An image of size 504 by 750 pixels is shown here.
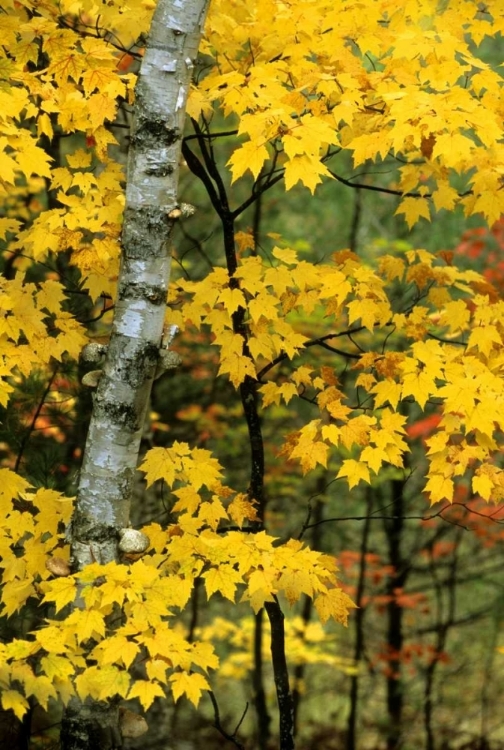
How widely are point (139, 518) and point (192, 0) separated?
3827 mm

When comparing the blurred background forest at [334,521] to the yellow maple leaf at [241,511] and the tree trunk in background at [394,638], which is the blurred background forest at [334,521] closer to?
the tree trunk in background at [394,638]

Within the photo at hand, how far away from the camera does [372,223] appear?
984cm

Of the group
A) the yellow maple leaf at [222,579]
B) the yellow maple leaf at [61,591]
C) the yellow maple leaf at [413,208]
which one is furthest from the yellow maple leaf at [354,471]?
the yellow maple leaf at [413,208]

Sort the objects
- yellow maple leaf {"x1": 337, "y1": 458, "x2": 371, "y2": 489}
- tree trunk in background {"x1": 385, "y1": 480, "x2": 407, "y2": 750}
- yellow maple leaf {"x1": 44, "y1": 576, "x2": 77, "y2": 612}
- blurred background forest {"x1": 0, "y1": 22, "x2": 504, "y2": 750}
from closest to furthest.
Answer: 1. yellow maple leaf {"x1": 44, "y1": 576, "x2": 77, "y2": 612}
2. yellow maple leaf {"x1": 337, "y1": 458, "x2": 371, "y2": 489}
3. blurred background forest {"x1": 0, "y1": 22, "x2": 504, "y2": 750}
4. tree trunk in background {"x1": 385, "y1": 480, "x2": 407, "y2": 750}

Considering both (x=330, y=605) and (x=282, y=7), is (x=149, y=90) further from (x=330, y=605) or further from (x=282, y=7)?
(x=330, y=605)

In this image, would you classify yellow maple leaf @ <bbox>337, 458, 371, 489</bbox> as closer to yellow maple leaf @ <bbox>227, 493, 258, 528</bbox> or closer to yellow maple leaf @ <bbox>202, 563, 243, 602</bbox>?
yellow maple leaf @ <bbox>227, 493, 258, 528</bbox>

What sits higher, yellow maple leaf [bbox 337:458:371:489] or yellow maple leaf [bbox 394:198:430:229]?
yellow maple leaf [bbox 394:198:430:229]

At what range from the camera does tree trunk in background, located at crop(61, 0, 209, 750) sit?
294 centimetres

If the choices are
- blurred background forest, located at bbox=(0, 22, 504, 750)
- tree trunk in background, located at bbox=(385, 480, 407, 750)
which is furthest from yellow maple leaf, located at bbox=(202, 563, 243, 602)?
tree trunk in background, located at bbox=(385, 480, 407, 750)

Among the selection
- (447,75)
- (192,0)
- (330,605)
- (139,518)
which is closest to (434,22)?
(447,75)

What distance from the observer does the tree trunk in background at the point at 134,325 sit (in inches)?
116

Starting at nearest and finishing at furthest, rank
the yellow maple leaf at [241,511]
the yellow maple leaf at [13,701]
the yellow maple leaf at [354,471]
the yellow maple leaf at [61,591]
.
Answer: the yellow maple leaf at [13,701]
the yellow maple leaf at [61,591]
the yellow maple leaf at [354,471]
the yellow maple leaf at [241,511]

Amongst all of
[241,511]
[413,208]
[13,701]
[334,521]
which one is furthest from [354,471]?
[334,521]

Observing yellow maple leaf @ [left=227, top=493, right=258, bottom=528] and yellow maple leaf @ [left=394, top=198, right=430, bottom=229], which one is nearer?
yellow maple leaf @ [left=227, top=493, right=258, bottom=528]
